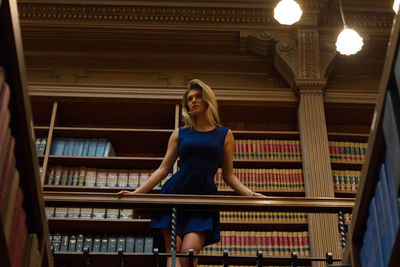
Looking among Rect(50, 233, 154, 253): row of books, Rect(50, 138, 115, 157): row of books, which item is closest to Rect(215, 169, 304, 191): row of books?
Rect(50, 233, 154, 253): row of books

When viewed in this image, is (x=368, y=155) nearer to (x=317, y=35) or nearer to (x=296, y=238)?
(x=296, y=238)

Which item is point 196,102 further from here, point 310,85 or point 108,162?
point 310,85

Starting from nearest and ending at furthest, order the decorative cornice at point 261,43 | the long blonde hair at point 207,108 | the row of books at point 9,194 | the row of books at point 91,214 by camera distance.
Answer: the row of books at point 9,194 → the long blonde hair at point 207,108 → the row of books at point 91,214 → the decorative cornice at point 261,43

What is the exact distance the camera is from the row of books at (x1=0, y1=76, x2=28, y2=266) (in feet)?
5.14

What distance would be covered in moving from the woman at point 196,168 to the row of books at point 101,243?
4.82ft

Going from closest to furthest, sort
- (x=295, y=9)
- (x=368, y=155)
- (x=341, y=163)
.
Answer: (x=368, y=155), (x=295, y=9), (x=341, y=163)

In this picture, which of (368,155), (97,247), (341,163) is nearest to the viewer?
(368,155)

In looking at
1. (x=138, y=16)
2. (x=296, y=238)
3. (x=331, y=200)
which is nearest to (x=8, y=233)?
(x=331, y=200)

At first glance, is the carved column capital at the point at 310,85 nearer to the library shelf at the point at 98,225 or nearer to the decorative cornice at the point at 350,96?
the decorative cornice at the point at 350,96

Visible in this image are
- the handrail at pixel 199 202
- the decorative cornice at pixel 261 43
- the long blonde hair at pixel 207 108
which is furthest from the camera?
the decorative cornice at pixel 261 43

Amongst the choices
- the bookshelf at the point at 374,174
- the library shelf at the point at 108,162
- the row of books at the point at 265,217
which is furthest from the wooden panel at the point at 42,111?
the bookshelf at the point at 374,174

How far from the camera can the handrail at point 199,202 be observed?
2.62 m

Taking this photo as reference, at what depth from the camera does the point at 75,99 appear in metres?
5.15

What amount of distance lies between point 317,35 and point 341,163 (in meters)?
1.29
